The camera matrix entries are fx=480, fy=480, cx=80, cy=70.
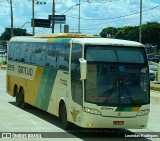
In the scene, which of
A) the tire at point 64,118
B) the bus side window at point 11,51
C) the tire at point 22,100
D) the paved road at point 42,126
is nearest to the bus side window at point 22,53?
the tire at point 22,100

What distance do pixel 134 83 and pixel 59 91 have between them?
121 inches

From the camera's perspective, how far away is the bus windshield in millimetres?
→ 12539

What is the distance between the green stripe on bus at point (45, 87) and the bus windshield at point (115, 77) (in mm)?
3182

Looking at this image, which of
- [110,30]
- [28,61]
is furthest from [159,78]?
[110,30]

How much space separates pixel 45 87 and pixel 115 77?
15.2 feet

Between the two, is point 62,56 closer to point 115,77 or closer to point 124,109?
point 115,77

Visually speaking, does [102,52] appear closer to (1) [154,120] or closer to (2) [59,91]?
(2) [59,91]

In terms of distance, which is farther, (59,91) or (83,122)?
(59,91)

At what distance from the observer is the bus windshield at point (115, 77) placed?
12.5 m

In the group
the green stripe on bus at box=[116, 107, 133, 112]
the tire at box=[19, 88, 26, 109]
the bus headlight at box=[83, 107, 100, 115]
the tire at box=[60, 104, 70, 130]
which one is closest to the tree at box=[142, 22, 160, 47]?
the tire at box=[19, 88, 26, 109]

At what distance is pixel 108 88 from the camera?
12.6 metres

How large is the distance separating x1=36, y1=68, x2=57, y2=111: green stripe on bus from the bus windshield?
3.18 meters

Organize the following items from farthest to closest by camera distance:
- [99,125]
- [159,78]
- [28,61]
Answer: [159,78]
[28,61]
[99,125]

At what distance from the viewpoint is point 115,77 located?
41.6 feet
